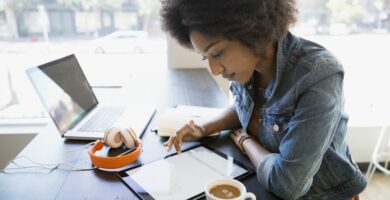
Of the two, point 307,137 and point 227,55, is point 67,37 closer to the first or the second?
point 227,55

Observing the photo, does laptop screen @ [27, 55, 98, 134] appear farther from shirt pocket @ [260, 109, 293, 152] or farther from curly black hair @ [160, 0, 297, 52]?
shirt pocket @ [260, 109, 293, 152]

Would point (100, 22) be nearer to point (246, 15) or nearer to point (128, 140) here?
point (128, 140)

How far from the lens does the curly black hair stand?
2.23ft

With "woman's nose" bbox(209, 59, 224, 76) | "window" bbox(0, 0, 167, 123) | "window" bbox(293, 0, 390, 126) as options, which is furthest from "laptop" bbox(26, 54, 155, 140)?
"window" bbox(293, 0, 390, 126)

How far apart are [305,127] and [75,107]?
0.85 metres

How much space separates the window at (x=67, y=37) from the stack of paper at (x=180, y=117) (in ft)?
2.55

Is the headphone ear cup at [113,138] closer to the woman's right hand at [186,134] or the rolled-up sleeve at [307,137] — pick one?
the woman's right hand at [186,134]

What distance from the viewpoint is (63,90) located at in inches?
44.5

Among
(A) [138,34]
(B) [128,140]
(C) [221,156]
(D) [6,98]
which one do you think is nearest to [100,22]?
(A) [138,34]

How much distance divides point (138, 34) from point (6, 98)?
97 centimetres

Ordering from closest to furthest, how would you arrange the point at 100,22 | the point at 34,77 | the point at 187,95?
the point at 34,77 → the point at 187,95 → the point at 100,22

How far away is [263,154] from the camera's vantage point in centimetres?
81

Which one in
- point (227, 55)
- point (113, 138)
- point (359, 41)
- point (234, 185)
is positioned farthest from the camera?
point (359, 41)

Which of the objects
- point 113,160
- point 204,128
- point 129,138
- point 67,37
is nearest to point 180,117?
point 204,128
